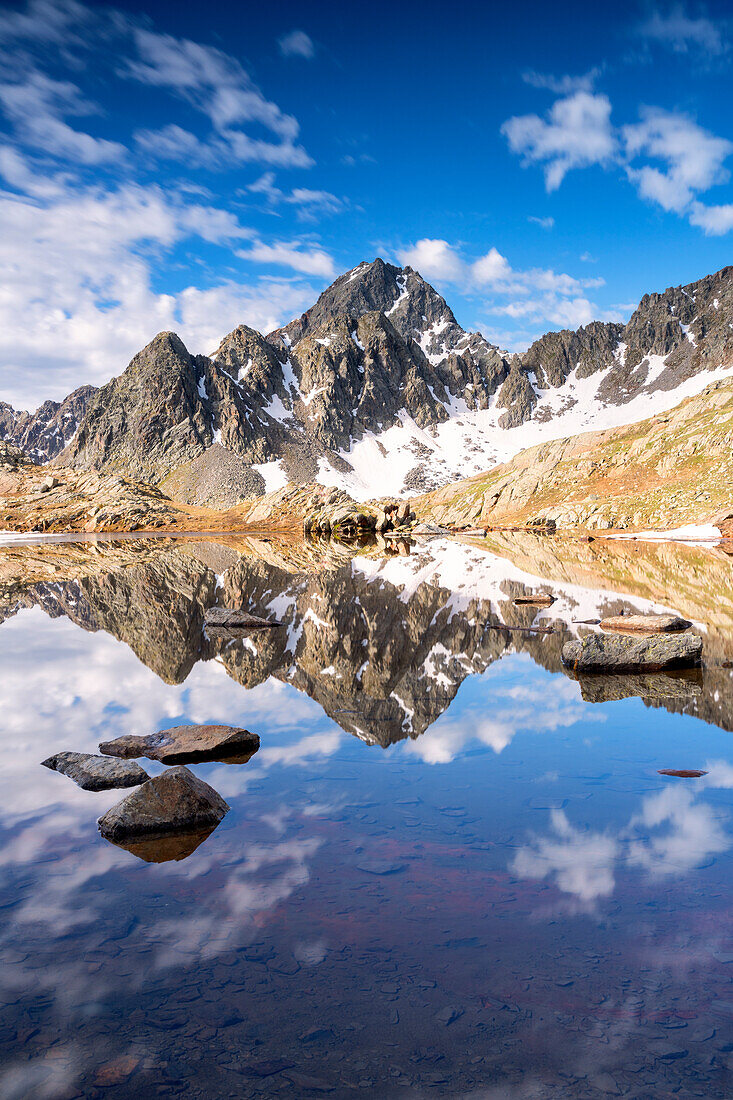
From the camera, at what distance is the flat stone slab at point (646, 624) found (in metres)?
21.3

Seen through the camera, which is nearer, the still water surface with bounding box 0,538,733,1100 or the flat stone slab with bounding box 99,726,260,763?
the still water surface with bounding box 0,538,733,1100

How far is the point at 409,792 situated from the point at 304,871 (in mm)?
2723

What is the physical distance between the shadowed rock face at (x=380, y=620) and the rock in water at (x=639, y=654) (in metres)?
0.69

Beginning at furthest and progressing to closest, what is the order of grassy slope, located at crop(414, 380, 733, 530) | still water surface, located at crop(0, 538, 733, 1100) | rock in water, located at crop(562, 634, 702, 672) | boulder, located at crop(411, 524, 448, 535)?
boulder, located at crop(411, 524, 448, 535)
grassy slope, located at crop(414, 380, 733, 530)
rock in water, located at crop(562, 634, 702, 672)
still water surface, located at crop(0, 538, 733, 1100)

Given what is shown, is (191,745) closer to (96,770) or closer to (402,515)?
(96,770)

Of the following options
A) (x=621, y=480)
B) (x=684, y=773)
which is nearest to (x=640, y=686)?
(x=684, y=773)

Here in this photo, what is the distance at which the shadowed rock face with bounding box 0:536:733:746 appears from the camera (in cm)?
1530

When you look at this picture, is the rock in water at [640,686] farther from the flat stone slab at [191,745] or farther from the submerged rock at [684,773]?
the flat stone slab at [191,745]

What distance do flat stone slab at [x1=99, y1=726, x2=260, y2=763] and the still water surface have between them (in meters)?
0.51

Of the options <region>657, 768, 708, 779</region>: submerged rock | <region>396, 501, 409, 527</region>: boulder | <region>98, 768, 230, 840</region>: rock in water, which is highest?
<region>396, 501, 409, 527</region>: boulder

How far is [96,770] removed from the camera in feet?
34.6

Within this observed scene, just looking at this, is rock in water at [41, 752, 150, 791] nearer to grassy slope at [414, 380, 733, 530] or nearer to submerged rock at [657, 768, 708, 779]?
submerged rock at [657, 768, 708, 779]

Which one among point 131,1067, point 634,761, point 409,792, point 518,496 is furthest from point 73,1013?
point 518,496

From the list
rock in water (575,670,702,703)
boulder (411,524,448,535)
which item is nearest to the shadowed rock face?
rock in water (575,670,702,703)
